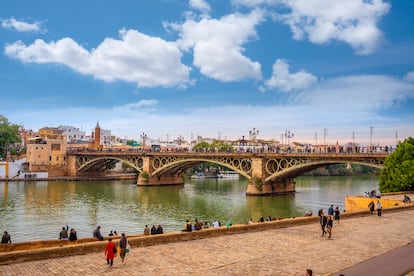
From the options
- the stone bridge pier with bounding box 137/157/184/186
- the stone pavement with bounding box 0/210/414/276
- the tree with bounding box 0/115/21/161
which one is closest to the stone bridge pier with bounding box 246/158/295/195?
the stone bridge pier with bounding box 137/157/184/186

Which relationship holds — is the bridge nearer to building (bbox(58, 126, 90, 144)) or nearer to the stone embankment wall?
the stone embankment wall

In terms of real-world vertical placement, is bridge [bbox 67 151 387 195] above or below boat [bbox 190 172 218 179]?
above

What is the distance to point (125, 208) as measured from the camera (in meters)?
49.8

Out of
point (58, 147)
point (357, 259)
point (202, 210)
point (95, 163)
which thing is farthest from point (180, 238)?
point (58, 147)

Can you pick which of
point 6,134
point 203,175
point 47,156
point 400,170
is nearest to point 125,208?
point 400,170

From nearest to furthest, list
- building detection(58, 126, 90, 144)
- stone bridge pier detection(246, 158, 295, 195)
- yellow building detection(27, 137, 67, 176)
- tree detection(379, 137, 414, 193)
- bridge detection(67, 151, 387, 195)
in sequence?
tree detection(379, 137, 414, 193)
bridge detection(67, 151, 387, 195)
stone bridge pier detection(246, 158, 295, 195)
yellow building detection(27, 137, 67, 176)
building detection(58, 126, 90, 144)

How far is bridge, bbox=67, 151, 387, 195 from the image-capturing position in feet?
178

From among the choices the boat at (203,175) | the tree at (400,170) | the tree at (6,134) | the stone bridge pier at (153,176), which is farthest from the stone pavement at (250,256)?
the tree at (6,134)

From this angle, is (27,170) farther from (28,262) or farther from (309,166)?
(28,262)

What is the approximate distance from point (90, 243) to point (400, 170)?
3486 centimetres

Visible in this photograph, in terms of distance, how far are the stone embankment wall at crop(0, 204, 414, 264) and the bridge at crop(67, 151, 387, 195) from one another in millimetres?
30138

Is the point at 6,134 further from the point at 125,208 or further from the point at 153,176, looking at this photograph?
the point at 125,208

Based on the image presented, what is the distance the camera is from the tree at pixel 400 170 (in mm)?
40250

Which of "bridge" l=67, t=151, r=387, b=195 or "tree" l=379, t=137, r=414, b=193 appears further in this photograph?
"bridge" l=67, t=151, r=387, b=195
